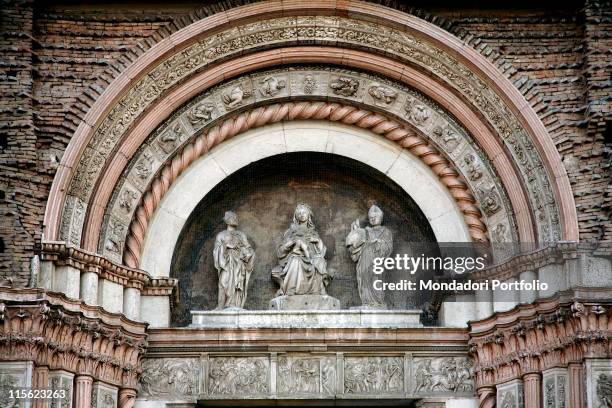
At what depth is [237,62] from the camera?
2220cm

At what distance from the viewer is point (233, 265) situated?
21969 mm

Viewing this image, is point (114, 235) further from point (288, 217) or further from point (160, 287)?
point (288, 217)

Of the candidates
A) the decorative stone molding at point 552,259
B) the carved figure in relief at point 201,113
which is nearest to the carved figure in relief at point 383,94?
the carved figure in relief at point 201,113

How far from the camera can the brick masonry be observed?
20.8 metres

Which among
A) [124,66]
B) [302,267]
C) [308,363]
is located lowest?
[308,363]

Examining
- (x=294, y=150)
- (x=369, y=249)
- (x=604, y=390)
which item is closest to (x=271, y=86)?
(x=294, y=150)

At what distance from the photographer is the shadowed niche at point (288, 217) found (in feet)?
73.3

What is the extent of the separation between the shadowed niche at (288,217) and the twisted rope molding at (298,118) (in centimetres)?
55

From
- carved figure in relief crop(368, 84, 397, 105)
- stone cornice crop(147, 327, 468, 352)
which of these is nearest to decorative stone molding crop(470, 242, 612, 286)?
stone cornice crop(147, 327, 468, 352)

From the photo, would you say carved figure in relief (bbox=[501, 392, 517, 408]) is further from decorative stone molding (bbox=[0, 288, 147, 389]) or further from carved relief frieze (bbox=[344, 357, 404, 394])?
decorative stone molding (bbox=[0, 288, 147, 389])

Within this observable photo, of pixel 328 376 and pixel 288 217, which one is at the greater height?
pixel 288 217

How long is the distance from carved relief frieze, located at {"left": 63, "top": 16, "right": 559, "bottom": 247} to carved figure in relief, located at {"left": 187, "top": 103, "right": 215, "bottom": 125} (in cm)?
Result: 25

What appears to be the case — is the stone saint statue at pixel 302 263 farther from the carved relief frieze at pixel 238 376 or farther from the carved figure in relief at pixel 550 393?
the carved figure in relief at pixel 550 393

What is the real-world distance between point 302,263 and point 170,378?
2.47 meters
